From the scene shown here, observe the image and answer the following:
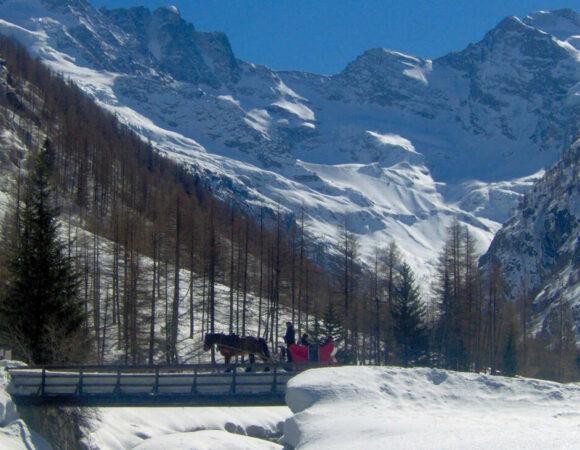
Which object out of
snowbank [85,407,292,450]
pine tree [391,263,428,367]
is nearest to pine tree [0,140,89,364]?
snowbank [85,407,292,450]

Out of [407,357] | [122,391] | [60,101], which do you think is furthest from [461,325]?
[60,101]

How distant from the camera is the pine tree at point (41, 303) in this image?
31375mm

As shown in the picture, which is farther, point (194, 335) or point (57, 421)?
point (194, 335)

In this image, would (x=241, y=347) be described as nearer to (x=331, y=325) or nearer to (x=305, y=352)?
(x=305, y=352)

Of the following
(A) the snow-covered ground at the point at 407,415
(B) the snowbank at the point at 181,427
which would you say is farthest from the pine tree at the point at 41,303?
(A) the snow-covered ground at the point at 407,415

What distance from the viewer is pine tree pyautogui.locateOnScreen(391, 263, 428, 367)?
5153 cm

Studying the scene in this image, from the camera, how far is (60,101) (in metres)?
132

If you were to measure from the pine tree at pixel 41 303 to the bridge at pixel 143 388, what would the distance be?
3.11 meters

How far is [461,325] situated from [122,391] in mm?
31495

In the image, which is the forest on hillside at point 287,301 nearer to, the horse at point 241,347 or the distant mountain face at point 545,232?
the horse at point 241,347

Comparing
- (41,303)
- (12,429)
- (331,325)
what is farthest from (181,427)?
(331,325)

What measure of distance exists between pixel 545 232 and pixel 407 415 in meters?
170

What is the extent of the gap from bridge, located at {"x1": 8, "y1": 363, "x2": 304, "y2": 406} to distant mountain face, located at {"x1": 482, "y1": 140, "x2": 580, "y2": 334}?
Answer: 131011mm

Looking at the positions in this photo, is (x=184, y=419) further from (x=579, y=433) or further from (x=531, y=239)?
(x=531, y=239)
